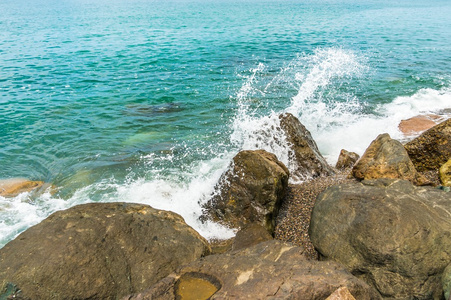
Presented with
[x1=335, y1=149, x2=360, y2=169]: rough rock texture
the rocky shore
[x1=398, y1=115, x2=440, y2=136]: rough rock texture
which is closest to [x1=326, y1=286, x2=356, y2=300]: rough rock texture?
the rocky shore

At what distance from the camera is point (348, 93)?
46.3ft

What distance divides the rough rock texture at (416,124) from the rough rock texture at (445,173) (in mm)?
4081

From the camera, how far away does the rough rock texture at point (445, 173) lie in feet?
21.0

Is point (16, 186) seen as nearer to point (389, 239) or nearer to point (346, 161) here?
point (346, 161)

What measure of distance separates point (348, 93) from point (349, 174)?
7.79 metres

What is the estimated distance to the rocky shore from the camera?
10.8 feet

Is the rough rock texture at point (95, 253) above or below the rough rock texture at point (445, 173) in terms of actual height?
above

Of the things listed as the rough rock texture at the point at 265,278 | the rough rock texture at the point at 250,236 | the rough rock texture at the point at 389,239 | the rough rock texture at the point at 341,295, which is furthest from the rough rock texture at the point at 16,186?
the rough rock texture at the point at 341,295

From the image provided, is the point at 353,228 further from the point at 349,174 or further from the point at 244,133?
the point at 244,133

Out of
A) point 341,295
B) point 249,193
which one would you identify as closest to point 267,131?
point 249,193

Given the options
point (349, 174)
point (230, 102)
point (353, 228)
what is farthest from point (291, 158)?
point (230, 102)

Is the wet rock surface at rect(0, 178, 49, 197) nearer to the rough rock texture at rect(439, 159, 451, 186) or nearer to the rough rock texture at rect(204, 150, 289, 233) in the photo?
the rough rock texture at rect(204, 150, 289, 233)

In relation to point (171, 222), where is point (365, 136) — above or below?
below

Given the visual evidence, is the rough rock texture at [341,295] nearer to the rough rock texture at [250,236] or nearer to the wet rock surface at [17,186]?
the rough rock texture at [250,236]
